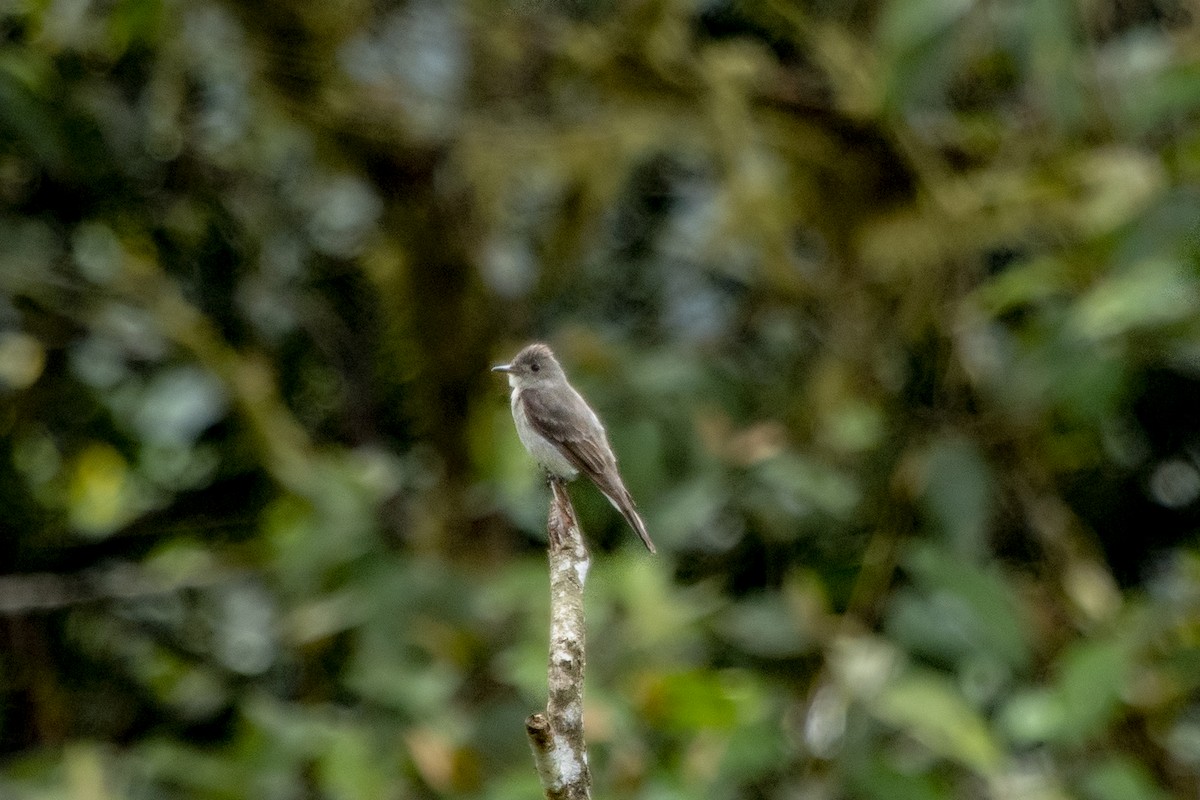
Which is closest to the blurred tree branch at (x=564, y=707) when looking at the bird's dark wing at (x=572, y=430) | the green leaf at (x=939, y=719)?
the bird's dark wing at (x=572, y=430)

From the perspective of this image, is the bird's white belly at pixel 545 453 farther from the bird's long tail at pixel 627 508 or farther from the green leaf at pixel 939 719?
the green leaf at pixel 939 719

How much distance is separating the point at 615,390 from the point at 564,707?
2.31m

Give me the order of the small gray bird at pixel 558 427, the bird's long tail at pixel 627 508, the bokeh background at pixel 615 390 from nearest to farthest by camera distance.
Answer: the bird's long tail at pixel 627 508
the small gray bird at pixel 558 427
the bokeh background at pixel 615 390

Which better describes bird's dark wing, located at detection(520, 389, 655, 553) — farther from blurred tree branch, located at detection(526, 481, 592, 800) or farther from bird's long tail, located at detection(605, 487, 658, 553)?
blurred tree branch, located at detection(526, 481, 592, 800)

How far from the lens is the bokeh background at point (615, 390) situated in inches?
135

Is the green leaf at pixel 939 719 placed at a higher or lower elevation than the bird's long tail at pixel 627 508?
lower

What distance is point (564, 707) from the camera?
1700 millimetres

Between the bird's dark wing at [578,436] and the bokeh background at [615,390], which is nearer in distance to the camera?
the bird's dark wing at [578,436]

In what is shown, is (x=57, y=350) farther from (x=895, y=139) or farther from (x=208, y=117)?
(x=895, y=139)

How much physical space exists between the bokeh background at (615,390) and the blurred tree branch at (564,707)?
1.23m

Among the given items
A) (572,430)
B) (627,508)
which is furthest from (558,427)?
(627,508)

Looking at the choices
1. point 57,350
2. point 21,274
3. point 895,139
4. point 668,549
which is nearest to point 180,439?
point 57,350

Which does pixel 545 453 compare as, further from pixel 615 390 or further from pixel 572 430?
pixel 615 390

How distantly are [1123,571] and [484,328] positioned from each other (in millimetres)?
2080
